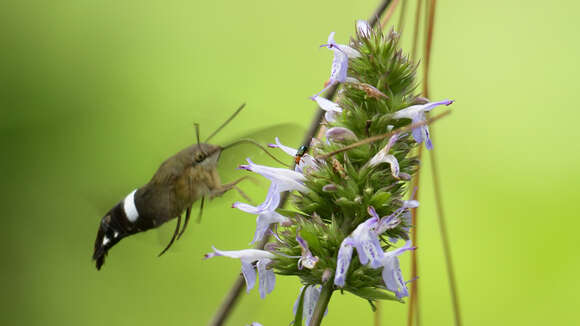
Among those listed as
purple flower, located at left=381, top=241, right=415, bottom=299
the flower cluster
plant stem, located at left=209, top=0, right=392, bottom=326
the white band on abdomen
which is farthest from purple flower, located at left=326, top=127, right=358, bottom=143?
the white band on abdomen

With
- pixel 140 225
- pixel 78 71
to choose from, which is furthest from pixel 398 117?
pixel 78 71

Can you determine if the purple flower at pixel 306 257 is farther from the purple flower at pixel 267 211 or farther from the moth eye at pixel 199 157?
the moth eye at pixel 199 157

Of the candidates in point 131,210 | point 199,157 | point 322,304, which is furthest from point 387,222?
point 131,210

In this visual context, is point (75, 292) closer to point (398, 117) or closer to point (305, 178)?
point (305, 178)

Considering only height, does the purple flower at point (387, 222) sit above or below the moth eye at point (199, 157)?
below

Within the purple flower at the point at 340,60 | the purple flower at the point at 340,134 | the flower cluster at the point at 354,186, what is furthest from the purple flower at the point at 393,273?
the purple flower at the point at 340,60

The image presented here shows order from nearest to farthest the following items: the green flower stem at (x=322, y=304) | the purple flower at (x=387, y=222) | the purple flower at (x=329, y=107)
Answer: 1. the green flower stem at (x=322, y=304)
2. the purple flower at (x=387, y=222)
3. the purple flower at (x=329, y=107)

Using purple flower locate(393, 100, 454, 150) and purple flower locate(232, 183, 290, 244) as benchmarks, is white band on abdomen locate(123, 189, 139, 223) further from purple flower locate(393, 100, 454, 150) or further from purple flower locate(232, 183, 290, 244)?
purple flower locate(393, 100, 454, 150)
